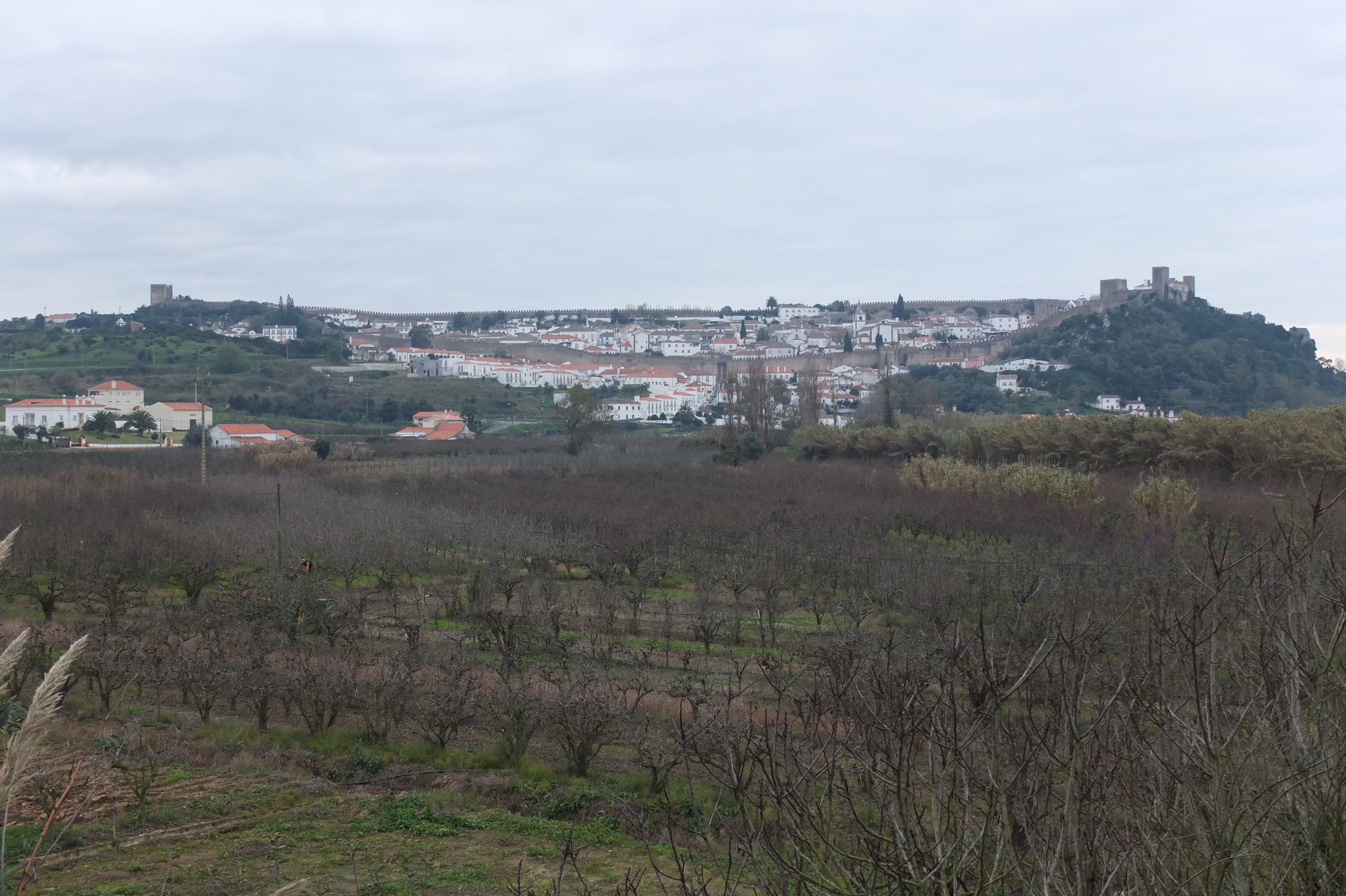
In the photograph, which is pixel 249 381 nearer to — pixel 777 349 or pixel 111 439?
pixel 111 439

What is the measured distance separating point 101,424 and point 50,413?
947 centimetres

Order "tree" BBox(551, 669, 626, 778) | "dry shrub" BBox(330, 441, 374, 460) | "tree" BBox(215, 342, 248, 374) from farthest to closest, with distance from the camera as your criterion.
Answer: "tree" BBox(215, 342, 248, 374) → "dry shrub" BBox(330, 441, 374, 460) → "tree" BBox(551, 669, 626, 778)

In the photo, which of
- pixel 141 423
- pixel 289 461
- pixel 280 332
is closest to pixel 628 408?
pixel 141 423

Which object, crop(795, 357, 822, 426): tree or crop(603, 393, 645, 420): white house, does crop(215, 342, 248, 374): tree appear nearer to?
crop(603, 393, 645, 420): white house

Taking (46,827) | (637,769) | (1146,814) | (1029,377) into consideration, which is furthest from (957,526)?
(1029,377)

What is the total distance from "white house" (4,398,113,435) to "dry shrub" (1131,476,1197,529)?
4982 cm

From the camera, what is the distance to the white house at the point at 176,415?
5331 cm

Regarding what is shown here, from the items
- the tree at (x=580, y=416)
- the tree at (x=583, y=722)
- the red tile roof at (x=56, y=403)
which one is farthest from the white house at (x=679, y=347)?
the tree at (x=583, y=722)

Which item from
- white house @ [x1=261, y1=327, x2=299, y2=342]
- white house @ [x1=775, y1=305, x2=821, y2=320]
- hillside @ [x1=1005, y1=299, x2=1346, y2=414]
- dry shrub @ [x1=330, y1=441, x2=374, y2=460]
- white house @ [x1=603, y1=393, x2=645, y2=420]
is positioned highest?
white house @ [x1=775, y1=305, x2=821, y2=320]

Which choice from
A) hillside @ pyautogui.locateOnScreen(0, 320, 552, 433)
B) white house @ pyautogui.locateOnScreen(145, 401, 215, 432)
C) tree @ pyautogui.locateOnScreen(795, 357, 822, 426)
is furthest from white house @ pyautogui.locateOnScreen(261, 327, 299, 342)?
tree @ pyautogui.locateOnScreen(795, 357, 822, 426)

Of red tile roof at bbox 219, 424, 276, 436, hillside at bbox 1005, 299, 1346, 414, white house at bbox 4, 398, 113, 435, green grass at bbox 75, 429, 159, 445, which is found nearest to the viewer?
green grass at bbox 75, 429, 159, 445

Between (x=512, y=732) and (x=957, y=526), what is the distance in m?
12.7

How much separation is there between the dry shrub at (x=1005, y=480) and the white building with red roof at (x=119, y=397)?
155 ft

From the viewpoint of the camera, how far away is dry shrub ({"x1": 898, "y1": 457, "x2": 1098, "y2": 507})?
68.4 ft
